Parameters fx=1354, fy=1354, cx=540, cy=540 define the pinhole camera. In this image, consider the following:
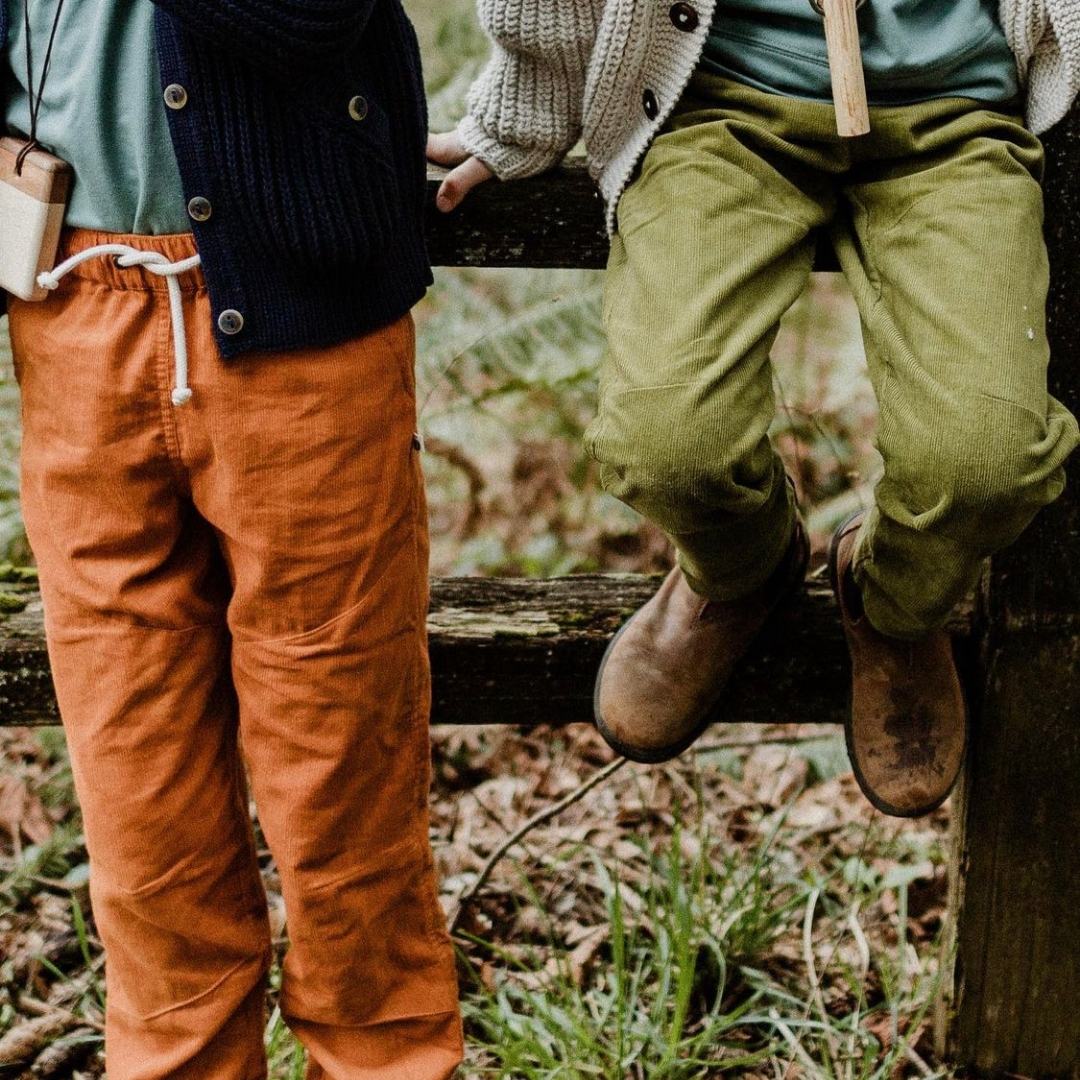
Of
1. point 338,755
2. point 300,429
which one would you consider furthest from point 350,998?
point 300,429

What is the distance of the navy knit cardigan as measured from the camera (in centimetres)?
140

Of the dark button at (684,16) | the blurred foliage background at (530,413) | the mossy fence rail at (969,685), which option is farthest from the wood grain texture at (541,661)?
the blurred foliage background at (530,413)

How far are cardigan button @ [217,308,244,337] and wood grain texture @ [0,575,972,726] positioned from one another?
28.6 inches

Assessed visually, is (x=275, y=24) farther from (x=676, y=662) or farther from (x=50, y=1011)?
(x=50, y=1011)

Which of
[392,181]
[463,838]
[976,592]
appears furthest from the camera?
[463,838]

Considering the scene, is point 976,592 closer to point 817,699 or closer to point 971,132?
point 817,699

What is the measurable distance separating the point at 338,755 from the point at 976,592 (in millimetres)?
990

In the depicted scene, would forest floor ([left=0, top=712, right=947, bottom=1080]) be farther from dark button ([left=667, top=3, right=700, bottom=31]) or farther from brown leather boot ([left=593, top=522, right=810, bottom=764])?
dark button ([left=667, top=3, right=700, bottom=31])

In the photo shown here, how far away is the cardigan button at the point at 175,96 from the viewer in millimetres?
1446

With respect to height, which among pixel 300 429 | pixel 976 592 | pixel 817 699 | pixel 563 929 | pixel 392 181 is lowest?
pixel 563 929

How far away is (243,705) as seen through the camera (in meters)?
1.76

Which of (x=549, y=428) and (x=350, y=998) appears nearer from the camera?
(x=350, y=998)

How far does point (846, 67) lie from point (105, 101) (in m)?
0.83

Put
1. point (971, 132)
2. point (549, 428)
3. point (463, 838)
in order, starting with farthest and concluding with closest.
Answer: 1. point (549, 428)
2. point (463, 838)
3. point (971, 132)
